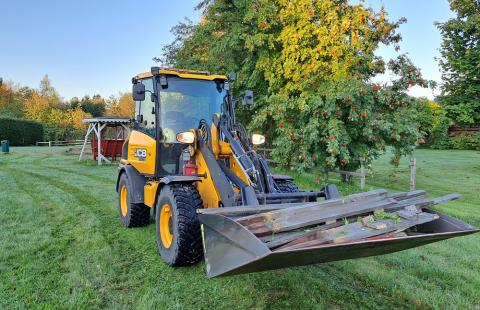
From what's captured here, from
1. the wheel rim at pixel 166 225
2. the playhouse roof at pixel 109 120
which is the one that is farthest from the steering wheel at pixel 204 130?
the playhouse roof at pixel 109 120

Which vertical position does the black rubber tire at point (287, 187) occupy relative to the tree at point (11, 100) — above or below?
below

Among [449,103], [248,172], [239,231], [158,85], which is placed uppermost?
[449,103]

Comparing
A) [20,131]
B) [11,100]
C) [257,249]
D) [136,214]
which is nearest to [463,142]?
[136,214]

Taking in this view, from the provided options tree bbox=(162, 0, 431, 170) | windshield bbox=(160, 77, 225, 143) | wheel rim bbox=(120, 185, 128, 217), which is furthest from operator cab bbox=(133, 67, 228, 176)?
tree bbox=(162, 0, 431, 170)

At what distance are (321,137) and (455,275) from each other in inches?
233

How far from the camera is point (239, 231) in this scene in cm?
302

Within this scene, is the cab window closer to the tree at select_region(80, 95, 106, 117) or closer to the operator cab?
the operator cab

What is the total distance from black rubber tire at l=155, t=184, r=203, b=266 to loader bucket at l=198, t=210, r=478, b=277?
0.92m

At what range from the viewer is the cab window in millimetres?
5785

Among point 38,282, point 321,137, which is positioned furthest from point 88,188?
point 38,282

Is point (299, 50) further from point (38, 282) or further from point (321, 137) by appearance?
point (38, 282)

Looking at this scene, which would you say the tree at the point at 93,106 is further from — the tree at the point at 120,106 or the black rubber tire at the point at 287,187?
the black rubber tire at the point at 287,187

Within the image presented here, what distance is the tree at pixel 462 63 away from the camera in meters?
19.6

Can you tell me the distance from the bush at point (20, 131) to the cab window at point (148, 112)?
35.3 metres
